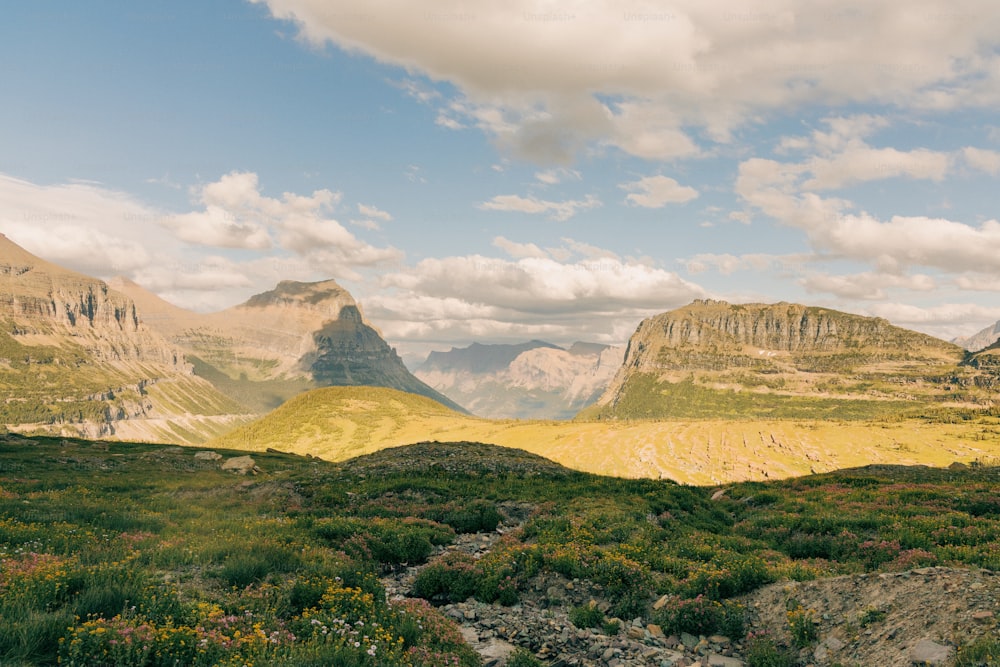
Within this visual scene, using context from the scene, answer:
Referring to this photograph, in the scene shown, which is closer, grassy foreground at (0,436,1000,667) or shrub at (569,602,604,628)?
grassy foreground at (0,436,1000,667)

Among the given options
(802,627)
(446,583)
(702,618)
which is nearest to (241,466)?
(446,583)

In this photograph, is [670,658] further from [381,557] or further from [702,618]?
[381,557]

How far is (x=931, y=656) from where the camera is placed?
838 cm

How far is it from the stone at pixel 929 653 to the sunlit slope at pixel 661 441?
9568 centimetres

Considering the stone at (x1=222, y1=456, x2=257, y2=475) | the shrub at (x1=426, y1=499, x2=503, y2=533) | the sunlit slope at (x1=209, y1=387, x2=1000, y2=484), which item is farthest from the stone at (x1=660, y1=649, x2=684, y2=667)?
the sunlit slope at (x1=209, y1=387, x2=1000, y2=484)

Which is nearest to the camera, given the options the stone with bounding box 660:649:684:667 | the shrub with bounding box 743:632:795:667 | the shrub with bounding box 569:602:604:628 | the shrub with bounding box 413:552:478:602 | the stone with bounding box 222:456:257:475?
the shrub with bounding box 743:632:795:667

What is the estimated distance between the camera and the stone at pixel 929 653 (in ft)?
27.0

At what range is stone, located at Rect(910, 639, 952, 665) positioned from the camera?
8.23 m

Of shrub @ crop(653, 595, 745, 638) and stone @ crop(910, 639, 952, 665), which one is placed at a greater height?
stone @ crop(910, 639, 952, 665)

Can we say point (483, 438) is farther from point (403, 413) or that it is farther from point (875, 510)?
point (875, 510)

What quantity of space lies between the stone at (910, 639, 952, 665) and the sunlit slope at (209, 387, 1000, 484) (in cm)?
9568

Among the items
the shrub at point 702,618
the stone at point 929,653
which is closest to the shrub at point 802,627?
the shrub at point 702,618

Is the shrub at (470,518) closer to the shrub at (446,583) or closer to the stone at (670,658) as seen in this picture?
the shrub at (446,583)

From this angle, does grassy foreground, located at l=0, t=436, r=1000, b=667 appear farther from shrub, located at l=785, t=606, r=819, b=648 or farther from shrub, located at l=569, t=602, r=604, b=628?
shrub, located at l=785, t=606, r=819, b=648
